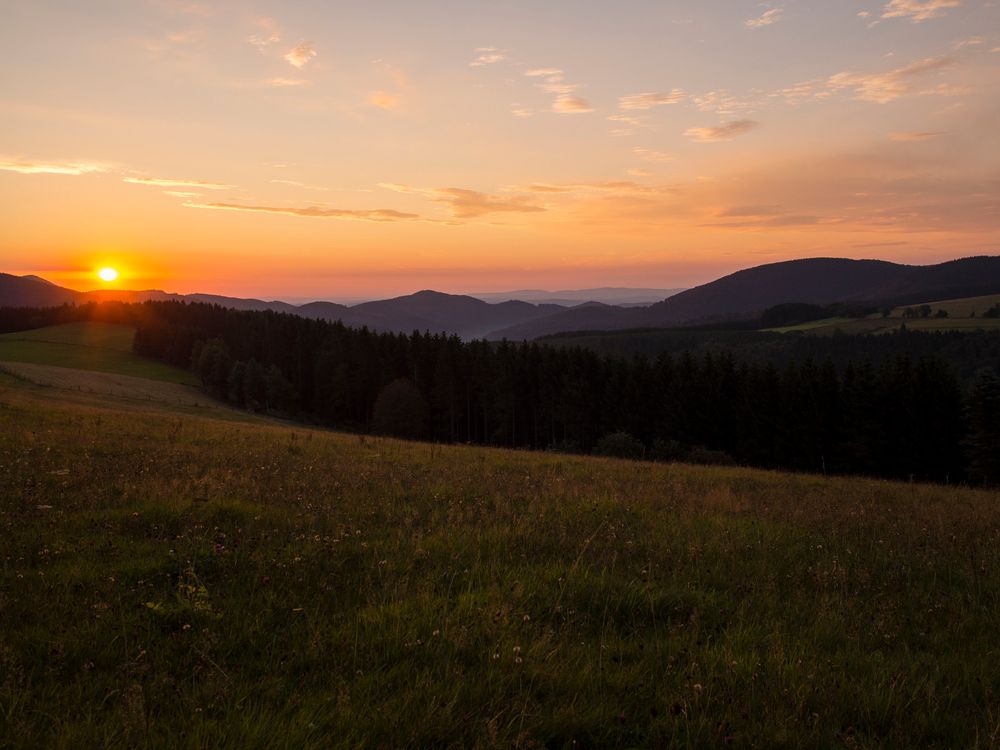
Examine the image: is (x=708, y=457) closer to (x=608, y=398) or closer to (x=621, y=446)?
(x=621, y=446)

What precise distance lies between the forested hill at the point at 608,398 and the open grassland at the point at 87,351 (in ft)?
14.9

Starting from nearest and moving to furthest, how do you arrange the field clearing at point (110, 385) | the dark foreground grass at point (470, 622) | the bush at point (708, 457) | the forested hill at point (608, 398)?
1. the dark foreground grass at point (470, 622)
2. the bush at point (708, 457)
3. the field clearing at point (110, 385)
4. the forested hill at point (608, 398)

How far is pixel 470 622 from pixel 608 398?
6410 centimetres

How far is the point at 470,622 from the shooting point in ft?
15.6

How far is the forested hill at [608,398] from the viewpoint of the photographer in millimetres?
49750

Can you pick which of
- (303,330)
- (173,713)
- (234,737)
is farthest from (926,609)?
(303,330)

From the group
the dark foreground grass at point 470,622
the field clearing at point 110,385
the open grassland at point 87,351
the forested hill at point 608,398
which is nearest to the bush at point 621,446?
the forested hill at point 608,398

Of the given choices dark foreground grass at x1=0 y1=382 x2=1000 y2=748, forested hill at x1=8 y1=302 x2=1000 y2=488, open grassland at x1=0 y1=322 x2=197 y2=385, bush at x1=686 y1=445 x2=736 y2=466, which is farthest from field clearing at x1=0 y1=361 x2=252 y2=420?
dark foreground grass at x1=0 y1=382 x2=1000 y2=748

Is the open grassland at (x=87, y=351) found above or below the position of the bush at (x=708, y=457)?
above

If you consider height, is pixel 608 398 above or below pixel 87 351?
below

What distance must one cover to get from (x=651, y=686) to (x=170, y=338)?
122436mm

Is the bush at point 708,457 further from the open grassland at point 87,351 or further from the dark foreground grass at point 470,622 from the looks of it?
the open grassland at point 87,351

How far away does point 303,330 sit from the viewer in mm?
97938

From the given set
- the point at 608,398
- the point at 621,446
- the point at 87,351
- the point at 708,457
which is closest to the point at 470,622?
the point at 708,457
